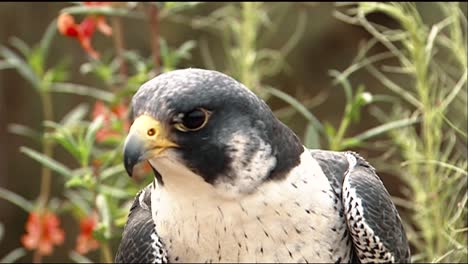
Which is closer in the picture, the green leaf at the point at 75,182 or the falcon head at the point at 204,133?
the falcon head at the point at 204,133

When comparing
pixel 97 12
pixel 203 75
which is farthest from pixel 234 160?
pixel 97 12

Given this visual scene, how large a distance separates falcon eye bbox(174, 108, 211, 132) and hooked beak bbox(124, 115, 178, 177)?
3cm

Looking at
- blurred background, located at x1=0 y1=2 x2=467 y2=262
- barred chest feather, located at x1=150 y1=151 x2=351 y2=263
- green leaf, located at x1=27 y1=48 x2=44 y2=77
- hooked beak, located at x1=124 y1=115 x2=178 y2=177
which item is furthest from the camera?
blurred background, located at x1=0 y1=2 x2=467 y2=262

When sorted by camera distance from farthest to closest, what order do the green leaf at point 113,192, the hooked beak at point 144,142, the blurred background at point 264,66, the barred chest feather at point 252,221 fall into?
the blurred background at point 264,66, the green leaf at point 113,192, the barred chest feather at point 252,221, the hooked beak at point 144,142

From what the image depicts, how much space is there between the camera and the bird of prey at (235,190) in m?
1.71

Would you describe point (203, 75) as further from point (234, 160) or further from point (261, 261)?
point (261, 261)

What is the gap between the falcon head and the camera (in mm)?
1683

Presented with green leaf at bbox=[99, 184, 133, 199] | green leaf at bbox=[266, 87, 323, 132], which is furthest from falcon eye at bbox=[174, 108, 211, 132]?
green leaf at bbox=[99, 184, 133, 199]

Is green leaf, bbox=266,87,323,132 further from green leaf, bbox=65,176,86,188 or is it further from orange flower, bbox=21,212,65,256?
orange flower, bbox=21,212,65,256

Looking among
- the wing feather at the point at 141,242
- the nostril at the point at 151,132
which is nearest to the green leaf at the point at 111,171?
the wing feather at the point at 141,242

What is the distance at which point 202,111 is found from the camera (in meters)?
1.72

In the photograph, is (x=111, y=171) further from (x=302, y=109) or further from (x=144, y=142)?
(x=144, y=142)

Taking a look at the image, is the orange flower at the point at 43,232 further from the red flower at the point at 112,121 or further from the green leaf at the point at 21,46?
the green leaf at the point at 21,46

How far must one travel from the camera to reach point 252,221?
71.7 inches
